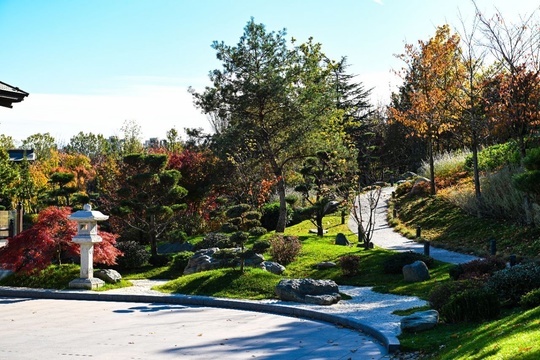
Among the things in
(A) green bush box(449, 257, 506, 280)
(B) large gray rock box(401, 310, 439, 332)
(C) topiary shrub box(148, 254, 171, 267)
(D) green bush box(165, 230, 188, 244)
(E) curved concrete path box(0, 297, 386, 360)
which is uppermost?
(D) green bush box(165, 230, 188, 244)

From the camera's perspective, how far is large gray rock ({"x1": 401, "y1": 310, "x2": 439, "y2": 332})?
29.8 feet

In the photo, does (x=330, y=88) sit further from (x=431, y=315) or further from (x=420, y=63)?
(x=431, y=315)

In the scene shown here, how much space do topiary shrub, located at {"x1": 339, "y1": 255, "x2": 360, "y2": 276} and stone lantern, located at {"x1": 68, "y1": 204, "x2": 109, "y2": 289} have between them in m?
5.93

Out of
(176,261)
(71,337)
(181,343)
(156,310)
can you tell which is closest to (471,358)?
(181,343)

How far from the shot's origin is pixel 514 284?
9.84 meters

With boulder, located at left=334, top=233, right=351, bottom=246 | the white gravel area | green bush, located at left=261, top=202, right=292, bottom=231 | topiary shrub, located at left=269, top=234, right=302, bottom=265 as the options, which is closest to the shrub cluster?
the white gravel area

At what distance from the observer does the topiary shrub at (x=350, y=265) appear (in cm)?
1508

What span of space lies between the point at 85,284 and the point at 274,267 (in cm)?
463

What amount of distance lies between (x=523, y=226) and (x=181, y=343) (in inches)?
501

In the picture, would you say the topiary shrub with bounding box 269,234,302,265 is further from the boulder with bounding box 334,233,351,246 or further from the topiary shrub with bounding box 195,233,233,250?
the boulder with bounding box 334,233,351,246

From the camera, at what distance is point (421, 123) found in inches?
989

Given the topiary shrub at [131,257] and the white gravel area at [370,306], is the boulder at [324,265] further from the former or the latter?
the topiary shrub at [131,257]

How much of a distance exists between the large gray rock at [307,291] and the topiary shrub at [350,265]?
2197mm

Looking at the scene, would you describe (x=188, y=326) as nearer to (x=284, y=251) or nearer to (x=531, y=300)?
(x=531, y=300)
